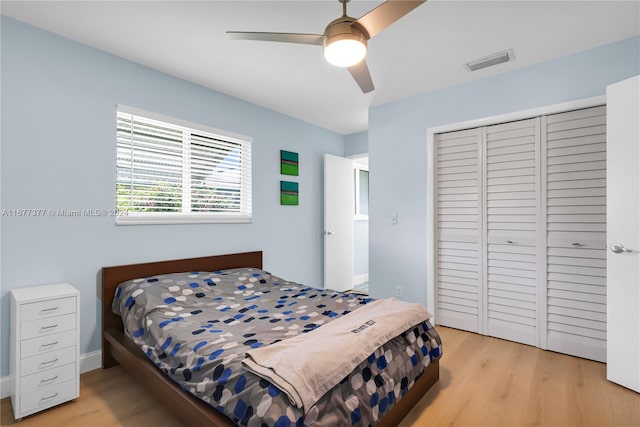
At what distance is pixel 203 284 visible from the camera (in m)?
2.68

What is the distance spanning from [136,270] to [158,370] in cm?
106

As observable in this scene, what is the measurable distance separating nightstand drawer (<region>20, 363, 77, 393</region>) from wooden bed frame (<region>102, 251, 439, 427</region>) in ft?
0.95

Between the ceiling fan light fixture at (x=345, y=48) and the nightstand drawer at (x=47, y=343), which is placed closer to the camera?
the ceiling fan light fixture at (x=345, y=48)

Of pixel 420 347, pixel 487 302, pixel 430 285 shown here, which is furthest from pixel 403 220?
pixel 420 347

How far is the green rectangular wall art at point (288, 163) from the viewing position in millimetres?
4004

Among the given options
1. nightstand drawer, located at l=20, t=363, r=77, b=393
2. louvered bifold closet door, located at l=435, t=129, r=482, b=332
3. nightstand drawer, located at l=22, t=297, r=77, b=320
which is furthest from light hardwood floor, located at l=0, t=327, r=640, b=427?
louvered bifold closet door, located at l=435, t=129, r=482, b=332

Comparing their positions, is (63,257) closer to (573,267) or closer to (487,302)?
(487,302)

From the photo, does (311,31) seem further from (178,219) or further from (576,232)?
(576,232)

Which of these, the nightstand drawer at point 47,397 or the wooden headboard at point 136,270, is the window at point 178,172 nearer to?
the wooden headboard at point 136,270

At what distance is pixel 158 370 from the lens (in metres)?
1.88

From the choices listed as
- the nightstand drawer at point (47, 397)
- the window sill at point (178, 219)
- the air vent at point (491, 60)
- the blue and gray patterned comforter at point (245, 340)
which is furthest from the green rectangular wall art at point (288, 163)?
the nightstand drawer at point (47, 397)

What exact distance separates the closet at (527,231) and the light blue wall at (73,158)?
2.45m

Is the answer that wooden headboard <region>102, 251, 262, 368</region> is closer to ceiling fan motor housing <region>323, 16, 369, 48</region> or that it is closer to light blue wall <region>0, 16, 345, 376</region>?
light blue wall <region>0, 16, 345, 376</region>

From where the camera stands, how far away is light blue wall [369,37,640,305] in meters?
2.60
